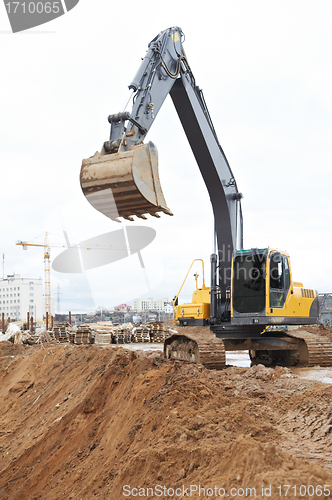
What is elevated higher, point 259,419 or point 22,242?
point 22,242

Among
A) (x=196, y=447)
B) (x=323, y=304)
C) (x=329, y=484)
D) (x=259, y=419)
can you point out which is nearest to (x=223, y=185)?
(x=259, y=419)

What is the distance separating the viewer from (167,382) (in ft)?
20.6

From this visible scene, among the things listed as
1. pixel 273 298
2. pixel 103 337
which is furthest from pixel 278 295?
pixel 103 337

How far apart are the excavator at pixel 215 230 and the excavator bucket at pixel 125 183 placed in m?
0.02

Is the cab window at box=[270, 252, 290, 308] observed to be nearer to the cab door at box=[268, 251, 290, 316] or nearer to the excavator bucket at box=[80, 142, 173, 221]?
the cab door at box=[268, 251, 290, 316]

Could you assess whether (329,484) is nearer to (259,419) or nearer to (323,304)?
(259,419)

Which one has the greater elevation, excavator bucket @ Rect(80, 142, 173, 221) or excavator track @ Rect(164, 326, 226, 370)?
excavator bucket @ Rect(80, 142, 173, 221)

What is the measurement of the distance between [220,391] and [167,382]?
88 centimetres

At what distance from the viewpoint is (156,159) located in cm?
728

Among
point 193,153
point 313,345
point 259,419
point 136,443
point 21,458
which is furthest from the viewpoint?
point 193,153

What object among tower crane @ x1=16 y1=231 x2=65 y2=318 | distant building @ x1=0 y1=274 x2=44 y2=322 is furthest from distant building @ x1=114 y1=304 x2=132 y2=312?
distant building @ x1=0 y1=274 x2=44 y2=322

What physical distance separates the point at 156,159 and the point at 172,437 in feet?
15.2

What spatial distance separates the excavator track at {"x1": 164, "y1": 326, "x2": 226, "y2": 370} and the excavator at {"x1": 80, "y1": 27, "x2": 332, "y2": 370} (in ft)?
0.07

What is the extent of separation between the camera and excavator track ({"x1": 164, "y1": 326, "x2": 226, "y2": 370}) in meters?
9.32
